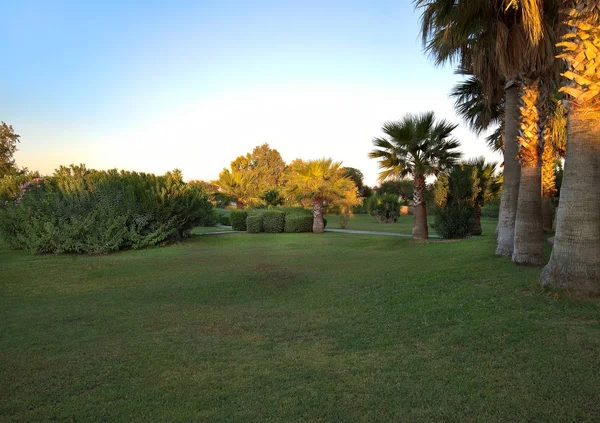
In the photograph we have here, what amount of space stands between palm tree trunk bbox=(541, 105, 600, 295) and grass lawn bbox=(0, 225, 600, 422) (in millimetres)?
490

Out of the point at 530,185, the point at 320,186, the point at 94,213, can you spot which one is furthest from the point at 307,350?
the point at 320,186

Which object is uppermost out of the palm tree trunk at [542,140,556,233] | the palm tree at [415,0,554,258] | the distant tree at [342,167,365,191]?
the distant tree at [342,167,365,191]

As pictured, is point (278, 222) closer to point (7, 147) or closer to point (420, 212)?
point (420, 212)

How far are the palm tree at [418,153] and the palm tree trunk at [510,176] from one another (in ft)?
23.3

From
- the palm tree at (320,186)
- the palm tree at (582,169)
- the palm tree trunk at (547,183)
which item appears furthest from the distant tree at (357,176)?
the palm tree at (582,169)

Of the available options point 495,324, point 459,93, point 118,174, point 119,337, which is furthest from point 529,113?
point 118,174

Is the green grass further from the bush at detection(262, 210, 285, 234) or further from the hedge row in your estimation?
the bush at detection(262, 210, 285, 234)

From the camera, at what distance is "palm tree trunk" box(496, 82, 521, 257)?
9977 millimetres

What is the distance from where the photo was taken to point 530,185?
29.0 ft

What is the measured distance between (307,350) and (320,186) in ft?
65.7

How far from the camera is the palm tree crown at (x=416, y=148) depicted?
1744 centimetres

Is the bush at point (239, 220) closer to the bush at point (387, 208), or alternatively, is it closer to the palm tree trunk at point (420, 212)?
the palm tree trunk at point (420, 212)

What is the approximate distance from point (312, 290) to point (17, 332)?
5.29 metres

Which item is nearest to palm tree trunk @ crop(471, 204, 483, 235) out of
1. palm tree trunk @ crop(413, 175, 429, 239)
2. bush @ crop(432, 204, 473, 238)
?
bush @ crop(432, 204, 473, 238)
